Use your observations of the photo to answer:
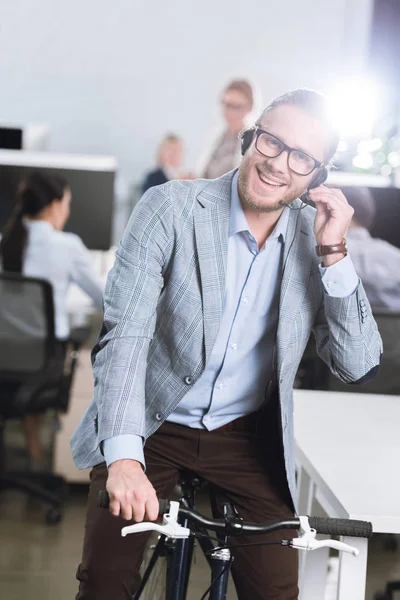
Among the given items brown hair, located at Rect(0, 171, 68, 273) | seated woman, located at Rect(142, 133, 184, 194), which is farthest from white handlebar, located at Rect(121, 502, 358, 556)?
seated woman, located at Rect(142, 133, 184, 194)

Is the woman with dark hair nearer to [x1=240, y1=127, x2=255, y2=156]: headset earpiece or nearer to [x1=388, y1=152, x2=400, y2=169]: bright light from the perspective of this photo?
[x1=388, y1=152, x2=400, y2=169]: bright light

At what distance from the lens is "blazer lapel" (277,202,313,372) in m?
1.62

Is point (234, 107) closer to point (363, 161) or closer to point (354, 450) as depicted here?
point (363, 161)

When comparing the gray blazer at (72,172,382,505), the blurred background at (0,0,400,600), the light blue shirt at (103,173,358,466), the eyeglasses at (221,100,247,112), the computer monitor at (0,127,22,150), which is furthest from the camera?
the blurred background at (0,0,400,600)

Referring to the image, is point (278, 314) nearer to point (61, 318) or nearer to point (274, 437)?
point (274, 437)

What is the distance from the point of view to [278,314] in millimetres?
1643

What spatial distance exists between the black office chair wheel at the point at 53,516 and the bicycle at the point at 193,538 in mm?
1690

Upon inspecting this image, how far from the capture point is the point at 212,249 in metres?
1.62

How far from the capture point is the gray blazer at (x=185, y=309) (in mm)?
1533

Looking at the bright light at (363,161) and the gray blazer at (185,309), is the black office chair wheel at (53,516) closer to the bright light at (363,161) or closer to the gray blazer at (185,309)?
the gray blazer at (185,309)

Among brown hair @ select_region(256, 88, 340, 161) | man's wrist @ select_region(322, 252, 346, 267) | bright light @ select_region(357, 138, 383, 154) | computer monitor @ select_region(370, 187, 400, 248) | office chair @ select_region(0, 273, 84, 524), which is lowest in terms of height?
office chair @ select_region(0, 273, 84, 524)

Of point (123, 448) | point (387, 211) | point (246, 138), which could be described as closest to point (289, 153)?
point (246, 138)

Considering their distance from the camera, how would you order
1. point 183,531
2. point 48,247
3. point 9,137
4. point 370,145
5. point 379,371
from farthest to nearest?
point 370,145
point 9,137
point 48,247
point 379,371
point 183,531

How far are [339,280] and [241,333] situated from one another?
19 cm
